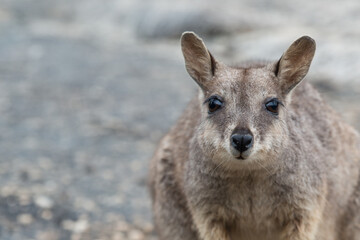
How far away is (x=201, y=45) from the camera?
4504 mm

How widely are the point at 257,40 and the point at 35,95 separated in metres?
4.15

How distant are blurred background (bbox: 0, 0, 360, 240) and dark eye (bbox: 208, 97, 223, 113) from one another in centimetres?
199

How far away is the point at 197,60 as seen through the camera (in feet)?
15.0

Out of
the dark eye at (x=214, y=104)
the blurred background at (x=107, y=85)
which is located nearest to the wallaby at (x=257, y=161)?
the dark eye at (x=214, y=104)

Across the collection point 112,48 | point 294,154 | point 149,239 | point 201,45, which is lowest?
point 149,239

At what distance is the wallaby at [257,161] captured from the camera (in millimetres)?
4180

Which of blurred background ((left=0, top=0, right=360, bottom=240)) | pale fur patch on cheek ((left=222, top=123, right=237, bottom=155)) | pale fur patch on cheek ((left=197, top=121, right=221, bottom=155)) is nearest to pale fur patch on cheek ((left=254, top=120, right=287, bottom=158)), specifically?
pale fur patch on cheek ((left=222, top=123, right=237, bottom=155))

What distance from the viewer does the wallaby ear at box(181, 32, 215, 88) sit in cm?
454

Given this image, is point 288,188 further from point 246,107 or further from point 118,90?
point 118,90

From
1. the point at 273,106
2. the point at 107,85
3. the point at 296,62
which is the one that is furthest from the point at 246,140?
the point at 107,85

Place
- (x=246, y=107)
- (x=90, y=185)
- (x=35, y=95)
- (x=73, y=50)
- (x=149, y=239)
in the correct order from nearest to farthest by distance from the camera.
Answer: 1. (x=246, y=107)
2. (x=149, y=239)
3. (x=90, y=185)
4. (x=35, y=95)
5. (x=73, y=50)

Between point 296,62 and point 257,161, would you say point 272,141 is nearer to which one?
point 257,161

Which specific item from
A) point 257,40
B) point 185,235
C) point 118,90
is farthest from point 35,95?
point 185,235

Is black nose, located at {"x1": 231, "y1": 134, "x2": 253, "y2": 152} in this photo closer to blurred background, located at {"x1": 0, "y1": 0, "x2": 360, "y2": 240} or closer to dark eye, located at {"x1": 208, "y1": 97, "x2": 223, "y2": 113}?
dark eye, located at {"x1": 208, "y1": 97, "x2": 223, "y2": 113}
